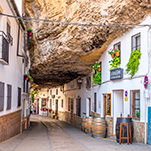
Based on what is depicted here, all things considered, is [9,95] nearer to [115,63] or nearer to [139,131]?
[115,63]

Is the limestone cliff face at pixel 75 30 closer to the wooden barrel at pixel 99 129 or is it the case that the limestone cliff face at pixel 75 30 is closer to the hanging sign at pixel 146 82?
the hanging sign at pixel 146 82

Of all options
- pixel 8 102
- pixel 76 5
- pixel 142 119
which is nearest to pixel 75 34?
pixel 76 5

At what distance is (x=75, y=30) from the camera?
12.6 m

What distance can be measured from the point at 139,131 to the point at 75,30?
228 inches

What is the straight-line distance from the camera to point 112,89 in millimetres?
12703

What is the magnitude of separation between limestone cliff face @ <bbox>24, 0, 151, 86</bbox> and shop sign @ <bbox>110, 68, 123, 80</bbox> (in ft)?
5.47

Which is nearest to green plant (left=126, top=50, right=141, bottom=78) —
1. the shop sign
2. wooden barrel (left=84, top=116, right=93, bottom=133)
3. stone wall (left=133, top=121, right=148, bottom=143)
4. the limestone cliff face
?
the shop sign

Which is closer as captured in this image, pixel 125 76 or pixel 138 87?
pixel 138 87

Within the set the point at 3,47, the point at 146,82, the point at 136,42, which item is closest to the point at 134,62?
the point at 136,42

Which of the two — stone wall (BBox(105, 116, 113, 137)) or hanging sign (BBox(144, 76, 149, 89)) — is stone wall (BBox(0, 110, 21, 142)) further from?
hanging sign (BBox(144, 76, 149, 89))

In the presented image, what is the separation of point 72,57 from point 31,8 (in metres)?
3.93

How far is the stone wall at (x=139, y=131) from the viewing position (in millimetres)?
9508

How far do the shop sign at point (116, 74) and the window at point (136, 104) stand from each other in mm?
1258

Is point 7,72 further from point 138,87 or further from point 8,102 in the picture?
point 138,87
